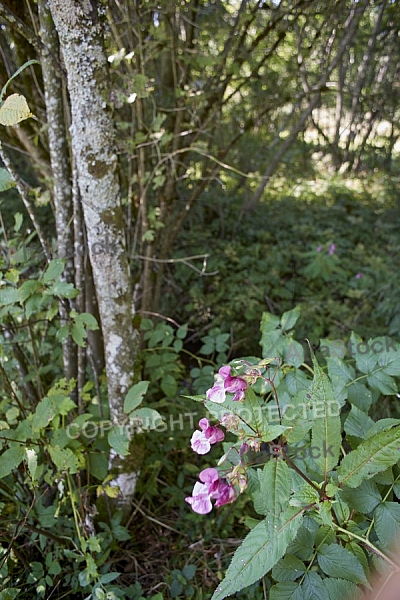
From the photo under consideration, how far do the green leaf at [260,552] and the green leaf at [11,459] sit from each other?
76 centimetres

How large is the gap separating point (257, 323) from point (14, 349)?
204 cm

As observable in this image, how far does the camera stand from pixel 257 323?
11.3 ft

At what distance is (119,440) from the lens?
142 centimetres

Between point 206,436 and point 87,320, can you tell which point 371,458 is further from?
point 87,320

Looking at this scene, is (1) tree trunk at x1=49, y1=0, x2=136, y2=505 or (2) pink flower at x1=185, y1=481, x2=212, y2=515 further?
(1) tree trunk at x1=49, y1=0, x2=136, y2=505

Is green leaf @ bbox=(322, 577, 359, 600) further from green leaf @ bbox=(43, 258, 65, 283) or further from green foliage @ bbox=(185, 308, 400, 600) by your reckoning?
green leaf @ bbox=(43, 258, 65, 283)

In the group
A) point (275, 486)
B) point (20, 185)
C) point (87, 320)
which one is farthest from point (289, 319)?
point (20, 185)

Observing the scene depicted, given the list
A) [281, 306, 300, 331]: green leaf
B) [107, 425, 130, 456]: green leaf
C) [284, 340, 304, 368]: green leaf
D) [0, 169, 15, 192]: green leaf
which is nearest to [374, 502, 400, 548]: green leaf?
[284, 340, 304, 368]: green leaf

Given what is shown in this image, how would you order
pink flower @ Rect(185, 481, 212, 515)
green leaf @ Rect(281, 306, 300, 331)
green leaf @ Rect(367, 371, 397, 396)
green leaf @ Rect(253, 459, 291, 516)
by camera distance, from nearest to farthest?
green leaf @ Rect(253, 459, 291, 516) < pink flower @ Rect(185, 481, 212, 515) < green leaf @ Rect(367, 371, 397, 396) < green leaf @ Rect(281, 306, 300, 331)

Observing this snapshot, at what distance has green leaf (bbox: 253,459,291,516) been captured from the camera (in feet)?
2.60

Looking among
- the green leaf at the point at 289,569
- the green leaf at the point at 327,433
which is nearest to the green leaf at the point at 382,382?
the green leaf at the point at 327,433

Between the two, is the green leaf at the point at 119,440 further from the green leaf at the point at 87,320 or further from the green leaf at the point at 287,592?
the green leaf at the point at 287,592

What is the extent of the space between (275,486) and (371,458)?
223mm

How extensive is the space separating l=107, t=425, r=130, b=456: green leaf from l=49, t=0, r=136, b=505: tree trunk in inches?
8.2
